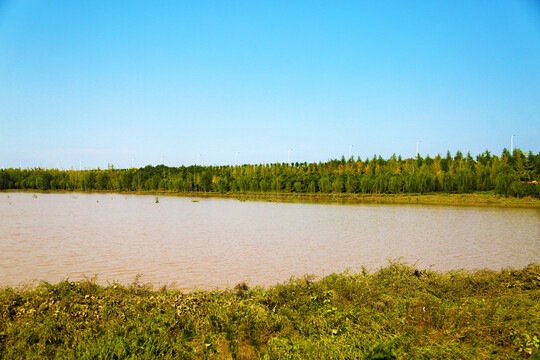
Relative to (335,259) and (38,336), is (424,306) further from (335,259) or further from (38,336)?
(335,259)

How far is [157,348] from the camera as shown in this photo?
15.5 feet

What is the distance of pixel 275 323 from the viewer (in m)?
5.61

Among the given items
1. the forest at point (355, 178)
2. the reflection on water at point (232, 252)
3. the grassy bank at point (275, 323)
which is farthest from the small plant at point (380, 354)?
the forest at point (355, 178)

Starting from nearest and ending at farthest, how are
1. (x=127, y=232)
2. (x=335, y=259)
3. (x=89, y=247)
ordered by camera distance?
(x=335, y=259) < (x=89, y=247) < (x=127, y=232)

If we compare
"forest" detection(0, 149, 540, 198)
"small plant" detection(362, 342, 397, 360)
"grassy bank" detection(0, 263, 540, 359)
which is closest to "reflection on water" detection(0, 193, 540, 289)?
"grassy bank" detection(0, 263, 540, 359)

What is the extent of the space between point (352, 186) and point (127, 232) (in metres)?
69.4

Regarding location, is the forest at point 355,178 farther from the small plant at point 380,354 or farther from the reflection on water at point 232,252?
the small plant at point 380,354

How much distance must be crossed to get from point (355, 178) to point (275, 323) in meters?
85.3

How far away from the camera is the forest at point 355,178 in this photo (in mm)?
74000

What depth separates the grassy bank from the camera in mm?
4727

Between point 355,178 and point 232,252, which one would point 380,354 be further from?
point 355,178

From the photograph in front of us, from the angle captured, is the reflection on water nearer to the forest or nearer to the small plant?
the small plant

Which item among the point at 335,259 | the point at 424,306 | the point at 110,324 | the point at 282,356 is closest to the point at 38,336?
the point at 110,324

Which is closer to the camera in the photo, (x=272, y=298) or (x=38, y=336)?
(x=38, y=336)
